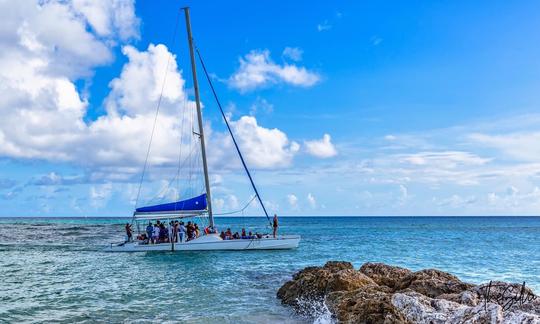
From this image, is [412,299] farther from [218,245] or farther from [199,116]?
[199,116]

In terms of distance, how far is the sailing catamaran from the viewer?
35.0 meters

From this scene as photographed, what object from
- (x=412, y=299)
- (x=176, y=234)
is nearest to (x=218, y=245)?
(x=176, y=234)

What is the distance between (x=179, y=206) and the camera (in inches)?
1454

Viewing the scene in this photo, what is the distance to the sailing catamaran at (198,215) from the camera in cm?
3497

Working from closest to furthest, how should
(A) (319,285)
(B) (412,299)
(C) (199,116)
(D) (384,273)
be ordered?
(B) (412,299) → (A) (319,285) → (D) (384,273) → (C) (199,116)

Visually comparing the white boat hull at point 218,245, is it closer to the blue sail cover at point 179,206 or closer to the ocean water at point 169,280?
the ocean water at point 169,280

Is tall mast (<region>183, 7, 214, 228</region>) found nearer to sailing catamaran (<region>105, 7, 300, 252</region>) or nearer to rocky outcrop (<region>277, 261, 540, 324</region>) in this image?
sailing catamaran (<region>105, 7, 300, 252</region>)

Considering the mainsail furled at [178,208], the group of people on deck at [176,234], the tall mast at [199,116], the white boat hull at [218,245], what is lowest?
the white boat hull at [218,245]

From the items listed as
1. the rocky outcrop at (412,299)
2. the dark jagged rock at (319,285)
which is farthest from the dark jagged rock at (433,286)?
the dark jagged rock at (319,285)

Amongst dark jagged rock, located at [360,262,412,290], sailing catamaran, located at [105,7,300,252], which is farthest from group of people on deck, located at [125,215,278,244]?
dark jagged rock, located at [360,262,412,290]

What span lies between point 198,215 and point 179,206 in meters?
1.66

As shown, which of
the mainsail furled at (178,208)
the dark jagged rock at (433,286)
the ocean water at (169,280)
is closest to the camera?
the dark jagged rock at (433,286)

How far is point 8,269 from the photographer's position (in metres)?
26.8

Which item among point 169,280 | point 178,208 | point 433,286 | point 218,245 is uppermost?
point 178,208
